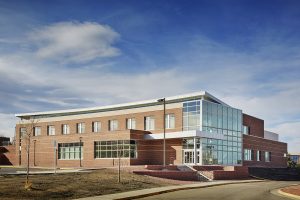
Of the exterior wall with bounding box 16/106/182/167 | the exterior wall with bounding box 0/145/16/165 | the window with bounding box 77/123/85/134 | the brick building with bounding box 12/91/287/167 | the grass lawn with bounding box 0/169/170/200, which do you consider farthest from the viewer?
the exterior wall with bounding box 0/145/16/165

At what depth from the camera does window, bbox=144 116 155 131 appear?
230 feet

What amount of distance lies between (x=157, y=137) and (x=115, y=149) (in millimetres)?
6492

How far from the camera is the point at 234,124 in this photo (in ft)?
237

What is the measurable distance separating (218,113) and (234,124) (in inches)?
247

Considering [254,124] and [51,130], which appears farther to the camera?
[51,130]

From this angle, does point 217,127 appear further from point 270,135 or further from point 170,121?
point 270,135

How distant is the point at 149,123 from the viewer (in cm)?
7069

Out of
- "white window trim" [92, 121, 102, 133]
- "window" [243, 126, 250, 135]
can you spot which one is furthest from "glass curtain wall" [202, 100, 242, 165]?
"white window trim" [92, 121, 102, 133]

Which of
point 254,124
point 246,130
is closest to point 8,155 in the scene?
point 246,130

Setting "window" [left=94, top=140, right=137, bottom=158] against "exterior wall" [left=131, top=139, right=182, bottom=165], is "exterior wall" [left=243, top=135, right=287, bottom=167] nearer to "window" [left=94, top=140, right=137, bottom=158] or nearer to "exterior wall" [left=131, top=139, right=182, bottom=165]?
"exterior wall" [left=131, top=139, right=182, bottom=165]

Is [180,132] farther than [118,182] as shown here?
Yes

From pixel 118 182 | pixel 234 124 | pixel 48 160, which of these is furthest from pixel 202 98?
pixel 118 182

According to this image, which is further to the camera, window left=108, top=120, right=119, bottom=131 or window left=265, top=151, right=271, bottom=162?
window left=265, top=151, right=271, bottom=162

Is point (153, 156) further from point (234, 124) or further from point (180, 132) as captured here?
point (234, 124)
